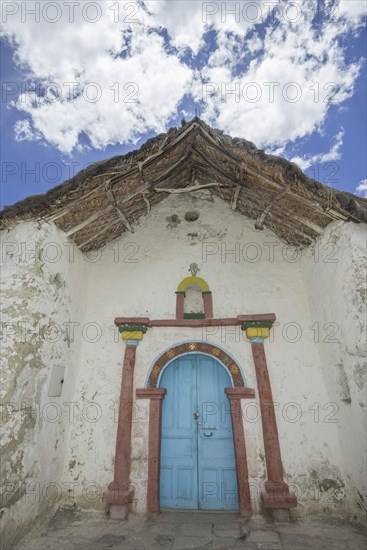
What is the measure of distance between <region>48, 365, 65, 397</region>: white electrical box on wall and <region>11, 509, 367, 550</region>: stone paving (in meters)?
1.38

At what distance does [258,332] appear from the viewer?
4328mm

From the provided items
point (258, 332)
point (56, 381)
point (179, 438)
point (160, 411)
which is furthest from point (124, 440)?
point (258, 332)

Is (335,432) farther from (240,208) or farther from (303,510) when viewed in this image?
(240,208)

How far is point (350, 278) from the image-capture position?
3.45 m

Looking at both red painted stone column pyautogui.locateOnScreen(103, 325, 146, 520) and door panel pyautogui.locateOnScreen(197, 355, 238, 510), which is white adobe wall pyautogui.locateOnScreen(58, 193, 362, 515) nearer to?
red painted stone column pyautogui.locateOnScreen(103, 325, 146, 520)

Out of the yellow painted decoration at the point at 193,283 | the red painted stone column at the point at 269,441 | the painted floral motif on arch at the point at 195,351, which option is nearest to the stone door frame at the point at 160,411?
the painted floral motif on arch at the point at 195,351

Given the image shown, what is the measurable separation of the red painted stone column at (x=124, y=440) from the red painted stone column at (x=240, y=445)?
135 cm

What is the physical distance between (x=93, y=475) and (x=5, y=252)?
120 inches

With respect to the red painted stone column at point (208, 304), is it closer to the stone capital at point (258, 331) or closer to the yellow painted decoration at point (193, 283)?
the yellow painted decoration at point (193, 283)

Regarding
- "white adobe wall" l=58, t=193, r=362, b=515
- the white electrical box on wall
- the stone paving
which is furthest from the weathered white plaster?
the stone paving

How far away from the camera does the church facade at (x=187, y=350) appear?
3.46 m

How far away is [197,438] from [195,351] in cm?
113

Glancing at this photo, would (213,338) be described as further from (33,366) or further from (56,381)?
(33,366)

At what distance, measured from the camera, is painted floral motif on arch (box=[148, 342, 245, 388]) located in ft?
13.8
